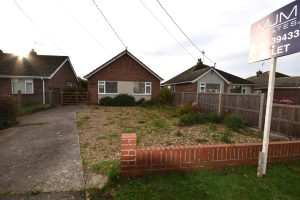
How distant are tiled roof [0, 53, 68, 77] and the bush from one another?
35.2 feet

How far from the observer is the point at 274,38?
3.14 metres

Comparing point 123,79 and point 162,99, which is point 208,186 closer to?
point 162,99

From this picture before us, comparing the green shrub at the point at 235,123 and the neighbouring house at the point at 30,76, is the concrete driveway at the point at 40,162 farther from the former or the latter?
the neighbouring house at the point at 30,76

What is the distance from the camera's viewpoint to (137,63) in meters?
20.4

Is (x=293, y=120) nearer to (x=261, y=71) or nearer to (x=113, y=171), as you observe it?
(x=113, y=171)

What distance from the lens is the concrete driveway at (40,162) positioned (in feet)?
10.6

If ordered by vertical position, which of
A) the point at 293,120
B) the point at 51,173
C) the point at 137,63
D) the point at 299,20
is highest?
the point at 137,63

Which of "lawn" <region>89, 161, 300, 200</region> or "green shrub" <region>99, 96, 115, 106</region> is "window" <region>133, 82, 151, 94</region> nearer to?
"green shrub" <region>99, 96, 115, 106</region>

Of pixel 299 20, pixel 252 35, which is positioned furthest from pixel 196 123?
pixel 299 20

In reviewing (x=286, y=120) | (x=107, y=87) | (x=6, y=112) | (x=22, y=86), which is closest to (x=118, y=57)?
(x=107, y=87)

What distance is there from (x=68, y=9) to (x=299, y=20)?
30.6 ft

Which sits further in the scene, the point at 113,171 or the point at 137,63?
the point at 137,63

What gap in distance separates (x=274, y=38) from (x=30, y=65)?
22.5m

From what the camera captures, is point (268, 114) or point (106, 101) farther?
point (106, 101)
